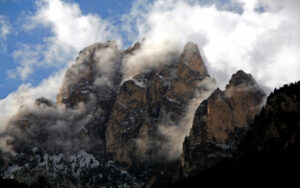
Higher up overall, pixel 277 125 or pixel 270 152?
pixel 277 125

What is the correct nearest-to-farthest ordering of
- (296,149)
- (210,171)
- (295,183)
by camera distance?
(295,183) → (296,149) → (210,171)

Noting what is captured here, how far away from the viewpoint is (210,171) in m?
138

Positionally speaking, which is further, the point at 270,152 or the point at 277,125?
the point at 277,125

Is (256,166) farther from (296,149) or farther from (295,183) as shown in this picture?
(295,183)

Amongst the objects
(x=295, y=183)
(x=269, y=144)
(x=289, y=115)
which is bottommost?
(x=295, y=183)

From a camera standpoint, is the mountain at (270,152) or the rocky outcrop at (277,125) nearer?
the mountain at (270,152)

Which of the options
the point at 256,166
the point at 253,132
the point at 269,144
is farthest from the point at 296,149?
the point at 253,132

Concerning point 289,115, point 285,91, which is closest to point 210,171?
point 289,115

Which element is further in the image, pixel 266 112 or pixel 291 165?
pixel 266 112

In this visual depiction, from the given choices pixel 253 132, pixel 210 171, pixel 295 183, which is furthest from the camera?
pixel 253 132

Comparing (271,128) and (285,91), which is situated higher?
(285,91)

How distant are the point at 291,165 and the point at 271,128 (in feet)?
147

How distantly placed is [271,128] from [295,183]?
57801mm

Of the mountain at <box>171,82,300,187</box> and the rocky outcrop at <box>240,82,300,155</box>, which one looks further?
the rocky outcrop at <box>240,82,300,155</box>
